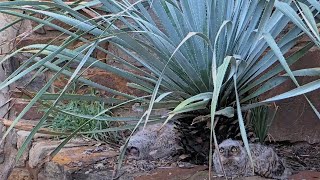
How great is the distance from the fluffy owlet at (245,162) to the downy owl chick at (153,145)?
0.35m

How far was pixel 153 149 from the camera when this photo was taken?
2.24 meters

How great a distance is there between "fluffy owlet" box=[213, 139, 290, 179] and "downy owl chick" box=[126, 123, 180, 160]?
1.15ft

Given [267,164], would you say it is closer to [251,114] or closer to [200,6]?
[251,114]

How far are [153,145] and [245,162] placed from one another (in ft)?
1.62

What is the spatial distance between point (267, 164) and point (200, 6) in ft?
1.90

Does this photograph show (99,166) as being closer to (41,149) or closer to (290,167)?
(41,149)

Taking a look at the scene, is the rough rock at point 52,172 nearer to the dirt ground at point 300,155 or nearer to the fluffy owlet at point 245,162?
the fluffy owlet at point 245,162

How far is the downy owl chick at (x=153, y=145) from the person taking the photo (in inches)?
87.7

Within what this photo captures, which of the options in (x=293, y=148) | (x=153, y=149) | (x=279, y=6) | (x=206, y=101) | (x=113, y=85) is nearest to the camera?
(x=279, y=6)

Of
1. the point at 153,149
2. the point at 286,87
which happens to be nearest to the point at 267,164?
the point at 153,149

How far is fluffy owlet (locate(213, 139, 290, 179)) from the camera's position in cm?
186

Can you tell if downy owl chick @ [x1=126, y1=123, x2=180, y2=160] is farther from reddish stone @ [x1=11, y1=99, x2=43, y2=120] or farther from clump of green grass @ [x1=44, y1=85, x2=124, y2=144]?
reddish stone @ [x1=11, y1=99, x2=43, y2=120]

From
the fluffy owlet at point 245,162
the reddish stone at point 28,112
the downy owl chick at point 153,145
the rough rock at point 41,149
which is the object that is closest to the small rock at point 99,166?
the downy owl chick at point 153,145

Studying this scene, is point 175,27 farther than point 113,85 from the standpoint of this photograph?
No
